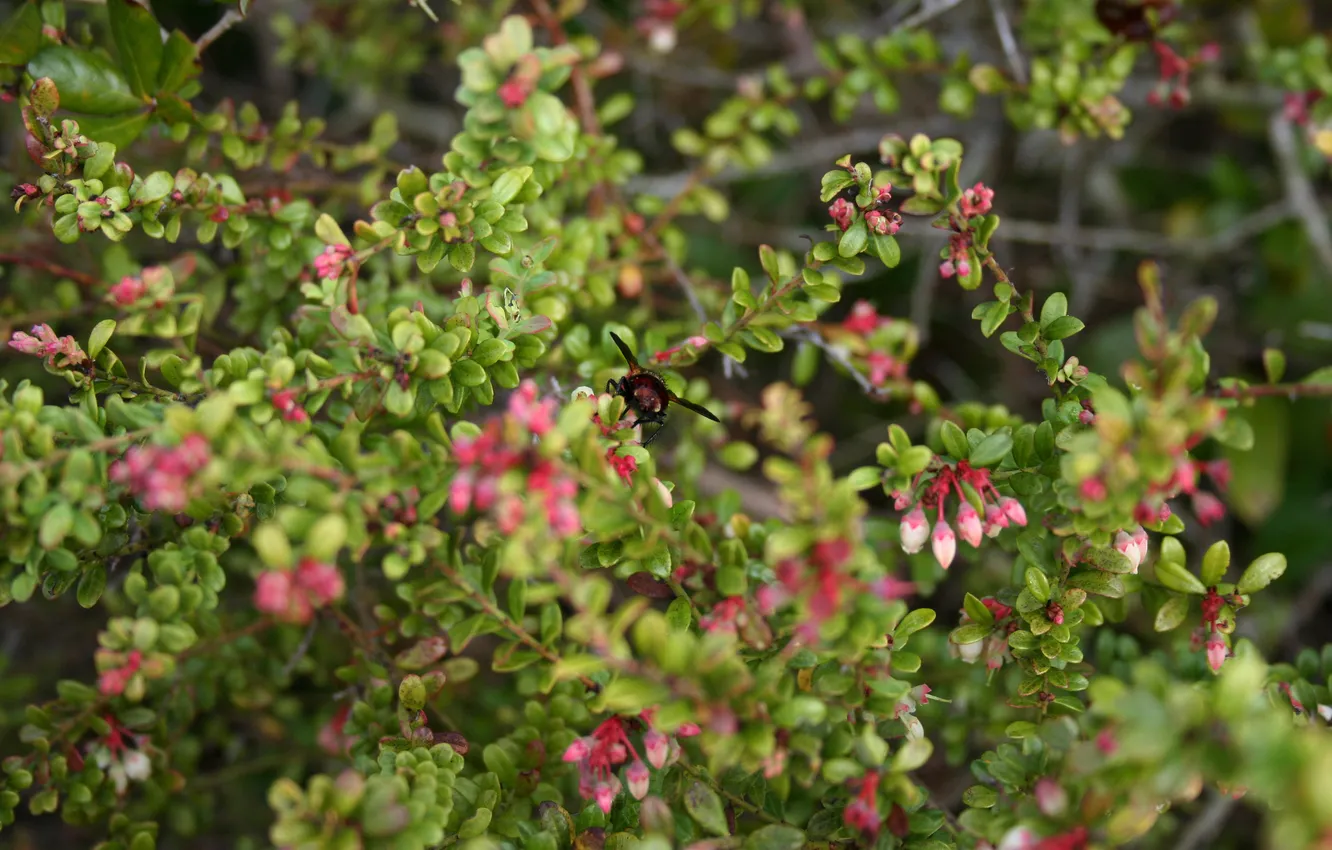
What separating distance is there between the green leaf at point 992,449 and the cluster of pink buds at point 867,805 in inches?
16.1

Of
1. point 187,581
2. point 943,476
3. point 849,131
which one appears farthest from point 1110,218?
point 187,581

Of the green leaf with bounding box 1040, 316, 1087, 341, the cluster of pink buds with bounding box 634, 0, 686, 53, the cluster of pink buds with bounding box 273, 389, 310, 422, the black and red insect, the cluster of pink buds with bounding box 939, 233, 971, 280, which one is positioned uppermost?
the cluster of pink buds with bounding box 273, 389, 310, 422

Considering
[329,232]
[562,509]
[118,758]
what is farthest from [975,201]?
[118,758]

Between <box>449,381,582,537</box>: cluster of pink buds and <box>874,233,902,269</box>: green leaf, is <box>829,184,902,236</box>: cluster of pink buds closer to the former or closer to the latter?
<box>874,233,902,269</box>: green leaf

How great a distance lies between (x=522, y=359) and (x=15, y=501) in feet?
2.01

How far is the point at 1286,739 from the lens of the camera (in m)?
0.77

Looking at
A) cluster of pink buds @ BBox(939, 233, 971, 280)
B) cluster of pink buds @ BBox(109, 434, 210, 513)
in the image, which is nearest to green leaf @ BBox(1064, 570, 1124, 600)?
cluster of pink buds @ BBox(939, 233, 971, 280)

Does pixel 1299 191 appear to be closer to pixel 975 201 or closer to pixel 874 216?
pixel 975 201

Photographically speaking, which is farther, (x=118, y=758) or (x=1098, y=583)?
(x=118, y=758)

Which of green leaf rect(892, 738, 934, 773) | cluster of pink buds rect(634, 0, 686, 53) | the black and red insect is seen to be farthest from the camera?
cluster of pink buds rect(634, 0, 686, 53)

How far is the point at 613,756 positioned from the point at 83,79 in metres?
1.31

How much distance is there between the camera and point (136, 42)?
149 cm

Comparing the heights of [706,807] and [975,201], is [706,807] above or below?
below

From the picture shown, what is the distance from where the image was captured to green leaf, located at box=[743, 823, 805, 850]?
3.60 ft
